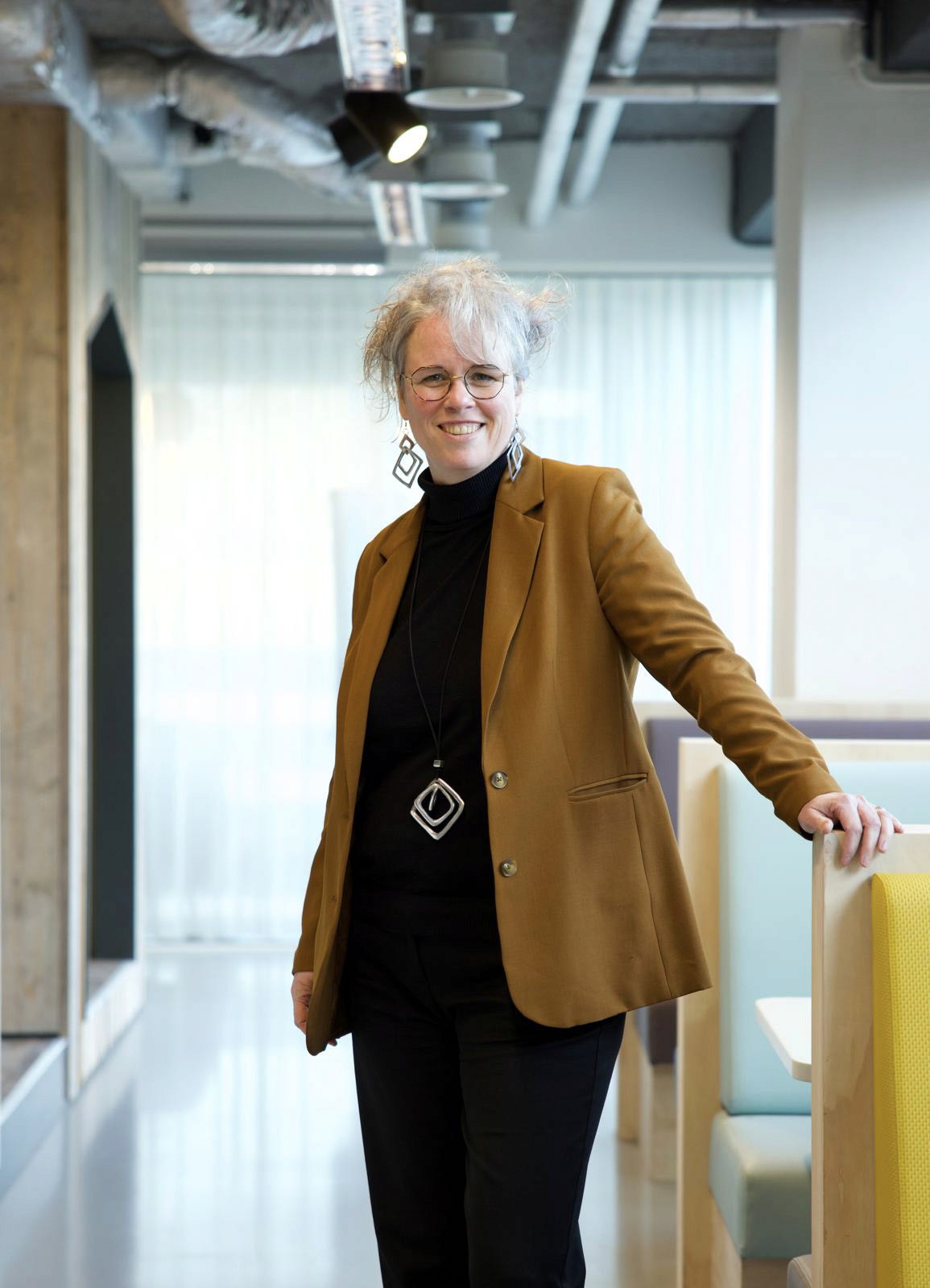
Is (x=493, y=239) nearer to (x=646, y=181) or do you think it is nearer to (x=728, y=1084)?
(x=646, y=181)

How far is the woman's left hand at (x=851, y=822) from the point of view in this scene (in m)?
1.46

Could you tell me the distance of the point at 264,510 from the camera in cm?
642

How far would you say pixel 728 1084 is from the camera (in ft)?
8.27

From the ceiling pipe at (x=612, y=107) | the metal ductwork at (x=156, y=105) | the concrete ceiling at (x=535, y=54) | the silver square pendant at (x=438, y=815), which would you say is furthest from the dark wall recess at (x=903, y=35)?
the silver square pendant at (x=438, y=815)

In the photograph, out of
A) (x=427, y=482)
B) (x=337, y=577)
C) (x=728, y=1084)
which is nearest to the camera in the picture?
(x=427, y=482)

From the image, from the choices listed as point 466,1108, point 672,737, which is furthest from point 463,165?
point 466,1108

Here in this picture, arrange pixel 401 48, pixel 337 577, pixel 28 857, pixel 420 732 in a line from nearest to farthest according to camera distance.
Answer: pixel 420 732 → pixel 401 48 → pixel 28 857 → pixel 337 577

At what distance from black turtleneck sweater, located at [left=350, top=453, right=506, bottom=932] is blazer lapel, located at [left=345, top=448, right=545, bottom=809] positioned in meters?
0.02

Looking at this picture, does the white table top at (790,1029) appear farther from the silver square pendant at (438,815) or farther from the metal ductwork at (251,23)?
the metal ductwork at (251,23)

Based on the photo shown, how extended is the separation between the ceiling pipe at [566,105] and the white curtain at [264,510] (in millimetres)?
639

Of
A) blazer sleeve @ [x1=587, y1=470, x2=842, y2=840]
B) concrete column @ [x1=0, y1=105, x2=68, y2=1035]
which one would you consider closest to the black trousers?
blazer sleeve @ [x1=587, y1=470, x2=842, y2=840]

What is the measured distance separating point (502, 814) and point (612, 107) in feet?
13.3

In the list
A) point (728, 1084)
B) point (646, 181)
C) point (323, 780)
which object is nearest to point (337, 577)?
point (323, 780)

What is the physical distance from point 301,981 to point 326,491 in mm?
4686
